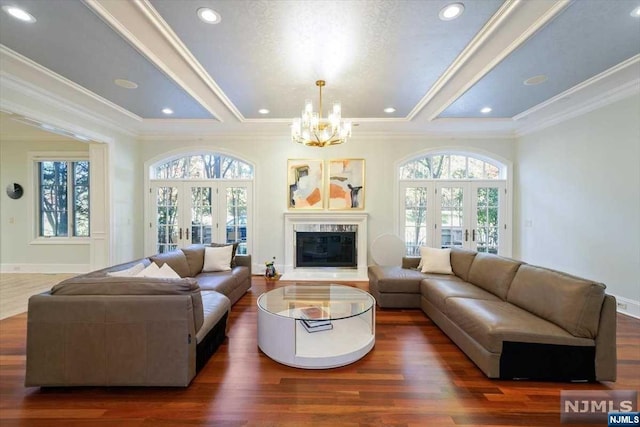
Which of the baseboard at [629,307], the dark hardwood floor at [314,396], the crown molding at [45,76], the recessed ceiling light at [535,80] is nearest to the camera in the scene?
the dark hardwood floor at [314,396]

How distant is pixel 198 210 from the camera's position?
19.5 ft

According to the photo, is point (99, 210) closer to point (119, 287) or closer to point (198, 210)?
point (198, 210)

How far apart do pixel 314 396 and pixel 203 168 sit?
529cm

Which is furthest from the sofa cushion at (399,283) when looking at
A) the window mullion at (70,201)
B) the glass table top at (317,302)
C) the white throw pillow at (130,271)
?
the window mullion at (70,201)

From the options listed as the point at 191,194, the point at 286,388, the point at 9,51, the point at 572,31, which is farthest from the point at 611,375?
the point at 191,194

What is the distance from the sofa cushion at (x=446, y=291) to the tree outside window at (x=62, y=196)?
687cm

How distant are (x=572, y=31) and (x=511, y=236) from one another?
423 centimetres

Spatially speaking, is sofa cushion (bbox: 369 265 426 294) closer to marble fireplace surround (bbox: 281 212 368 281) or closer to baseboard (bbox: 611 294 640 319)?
marble fireplace surround (bbox: 281 212 368 281)

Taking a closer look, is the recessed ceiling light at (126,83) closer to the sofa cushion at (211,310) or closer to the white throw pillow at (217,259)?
the white throw pillow at (217,259)

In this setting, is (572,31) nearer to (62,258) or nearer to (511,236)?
(511,236)

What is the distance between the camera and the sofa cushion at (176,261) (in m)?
3.54

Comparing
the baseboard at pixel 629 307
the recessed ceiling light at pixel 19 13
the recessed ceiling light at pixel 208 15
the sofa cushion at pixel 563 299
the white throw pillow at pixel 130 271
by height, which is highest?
the recessed ceiling light at pixel 208 15

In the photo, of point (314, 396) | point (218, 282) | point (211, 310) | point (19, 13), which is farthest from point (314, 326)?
point (19, 13)

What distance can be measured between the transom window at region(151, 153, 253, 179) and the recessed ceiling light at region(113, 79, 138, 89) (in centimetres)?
248
